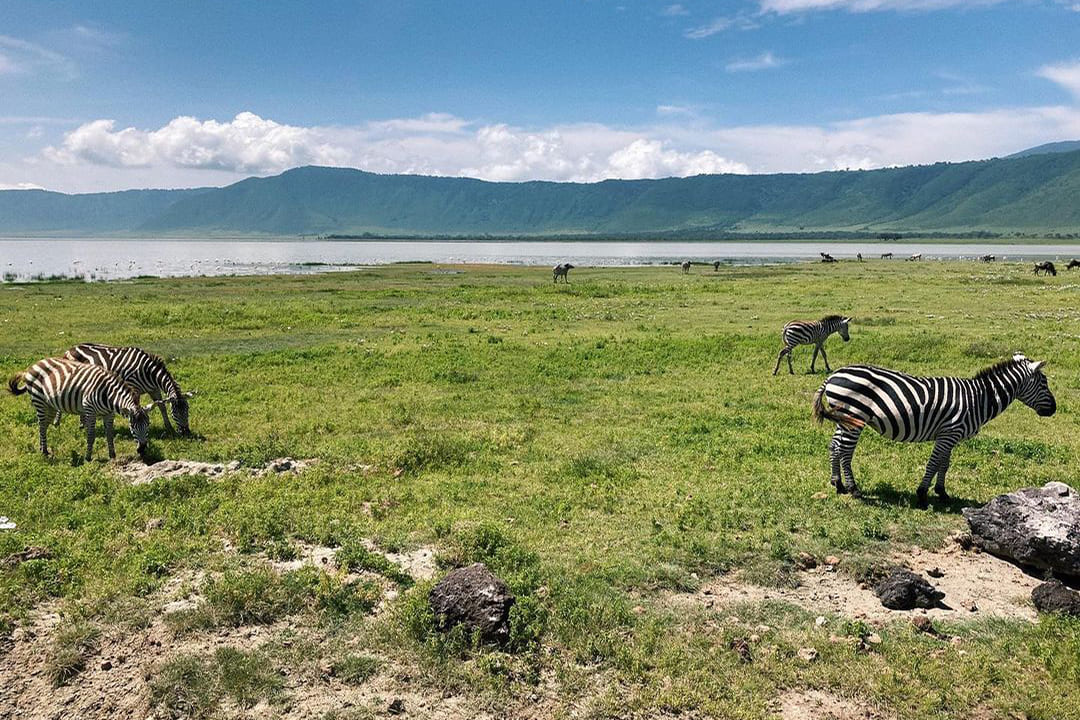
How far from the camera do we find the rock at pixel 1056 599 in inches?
337

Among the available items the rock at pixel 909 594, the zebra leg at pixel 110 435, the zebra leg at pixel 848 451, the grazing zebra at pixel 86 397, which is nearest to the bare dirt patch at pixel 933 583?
the rock at pixel 909 594

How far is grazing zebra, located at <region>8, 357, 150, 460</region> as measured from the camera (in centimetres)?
1400

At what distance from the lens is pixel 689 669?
7.55 m

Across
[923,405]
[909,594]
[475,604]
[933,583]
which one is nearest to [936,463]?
[923,405]

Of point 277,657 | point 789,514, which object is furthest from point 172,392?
point 789,514

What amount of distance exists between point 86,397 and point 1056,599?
16.4 m

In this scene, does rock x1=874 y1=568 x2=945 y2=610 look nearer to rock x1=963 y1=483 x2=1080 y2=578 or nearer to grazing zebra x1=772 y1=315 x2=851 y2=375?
rock x1=963 y1=483 x2=1080 y2=578

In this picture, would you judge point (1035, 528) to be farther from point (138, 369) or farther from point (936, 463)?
point (138, 369)

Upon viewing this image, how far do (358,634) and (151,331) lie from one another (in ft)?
95.0

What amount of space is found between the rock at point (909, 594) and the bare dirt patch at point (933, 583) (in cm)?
8

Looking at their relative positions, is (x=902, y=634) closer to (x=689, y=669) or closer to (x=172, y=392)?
(x=689, y=669)

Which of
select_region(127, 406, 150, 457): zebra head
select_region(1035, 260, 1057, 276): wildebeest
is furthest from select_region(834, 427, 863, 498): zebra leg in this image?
select_region(1035, 260, 1057, 276): wildebeest

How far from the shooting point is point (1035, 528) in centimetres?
955

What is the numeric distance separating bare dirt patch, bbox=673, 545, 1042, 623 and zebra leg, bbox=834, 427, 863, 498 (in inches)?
86.7
